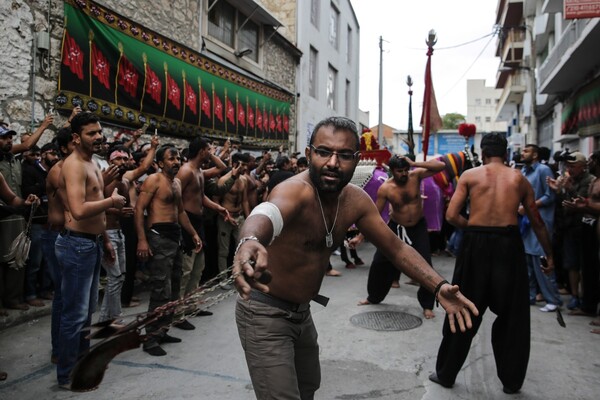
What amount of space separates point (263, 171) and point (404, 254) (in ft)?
24.2

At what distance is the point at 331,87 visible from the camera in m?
23.0

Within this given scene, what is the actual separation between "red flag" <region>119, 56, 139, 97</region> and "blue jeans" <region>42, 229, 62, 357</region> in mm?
4199

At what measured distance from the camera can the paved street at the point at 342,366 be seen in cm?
376

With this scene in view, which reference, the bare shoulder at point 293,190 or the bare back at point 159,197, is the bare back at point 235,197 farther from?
the bare shoulder at point 293,190

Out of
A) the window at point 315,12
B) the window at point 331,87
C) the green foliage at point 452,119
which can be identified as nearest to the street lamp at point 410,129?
the window at point 315,12

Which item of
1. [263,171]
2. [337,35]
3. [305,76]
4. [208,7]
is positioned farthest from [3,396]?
[337,35]

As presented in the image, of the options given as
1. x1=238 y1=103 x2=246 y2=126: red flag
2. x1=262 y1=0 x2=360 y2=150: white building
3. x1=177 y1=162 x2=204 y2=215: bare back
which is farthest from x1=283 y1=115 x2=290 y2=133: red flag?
x1=177 y1=162 x2=204 y2=215: bare back

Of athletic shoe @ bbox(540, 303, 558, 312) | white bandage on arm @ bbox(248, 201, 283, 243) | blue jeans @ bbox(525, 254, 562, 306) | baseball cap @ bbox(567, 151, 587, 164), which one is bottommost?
athletic shoe @ bbox(540, 303, 558, 312)

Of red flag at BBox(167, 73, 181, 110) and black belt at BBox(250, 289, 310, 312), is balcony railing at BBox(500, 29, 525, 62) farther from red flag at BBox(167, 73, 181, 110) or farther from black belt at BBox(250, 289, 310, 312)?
black belt at BBox(250, 289, 310, 312)

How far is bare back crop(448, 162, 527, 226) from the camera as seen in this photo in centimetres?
404

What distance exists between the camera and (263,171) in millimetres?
9883

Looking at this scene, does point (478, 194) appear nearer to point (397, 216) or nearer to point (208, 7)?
point (397, 216)

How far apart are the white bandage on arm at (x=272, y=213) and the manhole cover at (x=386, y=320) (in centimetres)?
369

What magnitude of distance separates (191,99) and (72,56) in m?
3.48
